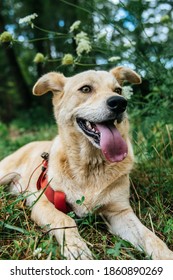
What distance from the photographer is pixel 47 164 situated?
138 inches

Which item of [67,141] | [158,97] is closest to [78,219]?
Answer: [67,141]

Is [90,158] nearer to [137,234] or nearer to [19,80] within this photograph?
[137,234]

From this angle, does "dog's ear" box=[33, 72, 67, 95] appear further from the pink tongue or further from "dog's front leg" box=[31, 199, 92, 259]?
"dog's front leg" box=[31, 199, 92, 259]

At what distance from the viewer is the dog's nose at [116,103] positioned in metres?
2.91

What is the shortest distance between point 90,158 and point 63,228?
825mm

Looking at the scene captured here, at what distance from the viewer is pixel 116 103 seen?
293 cm

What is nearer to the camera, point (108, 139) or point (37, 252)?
point (37, 252)

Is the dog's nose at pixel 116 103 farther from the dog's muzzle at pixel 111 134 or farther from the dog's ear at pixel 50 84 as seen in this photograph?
the dog's ear at pixel 50 84

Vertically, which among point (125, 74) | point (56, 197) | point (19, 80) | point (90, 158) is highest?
point (19, 80)

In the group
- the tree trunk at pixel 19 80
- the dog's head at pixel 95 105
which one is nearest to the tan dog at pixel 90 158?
the dog's head at pixel 95 105

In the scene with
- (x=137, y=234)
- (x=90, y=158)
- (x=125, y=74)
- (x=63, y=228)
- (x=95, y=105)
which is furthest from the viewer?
(x=125, y=74)

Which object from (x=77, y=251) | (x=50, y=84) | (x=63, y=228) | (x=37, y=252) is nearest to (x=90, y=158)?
(x=63, y=228)

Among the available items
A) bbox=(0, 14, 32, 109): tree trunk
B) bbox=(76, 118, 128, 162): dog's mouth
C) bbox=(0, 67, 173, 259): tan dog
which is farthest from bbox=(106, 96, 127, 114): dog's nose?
bbox=(0, 14, 32, 109): tree trunk

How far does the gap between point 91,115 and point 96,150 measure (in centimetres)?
36
